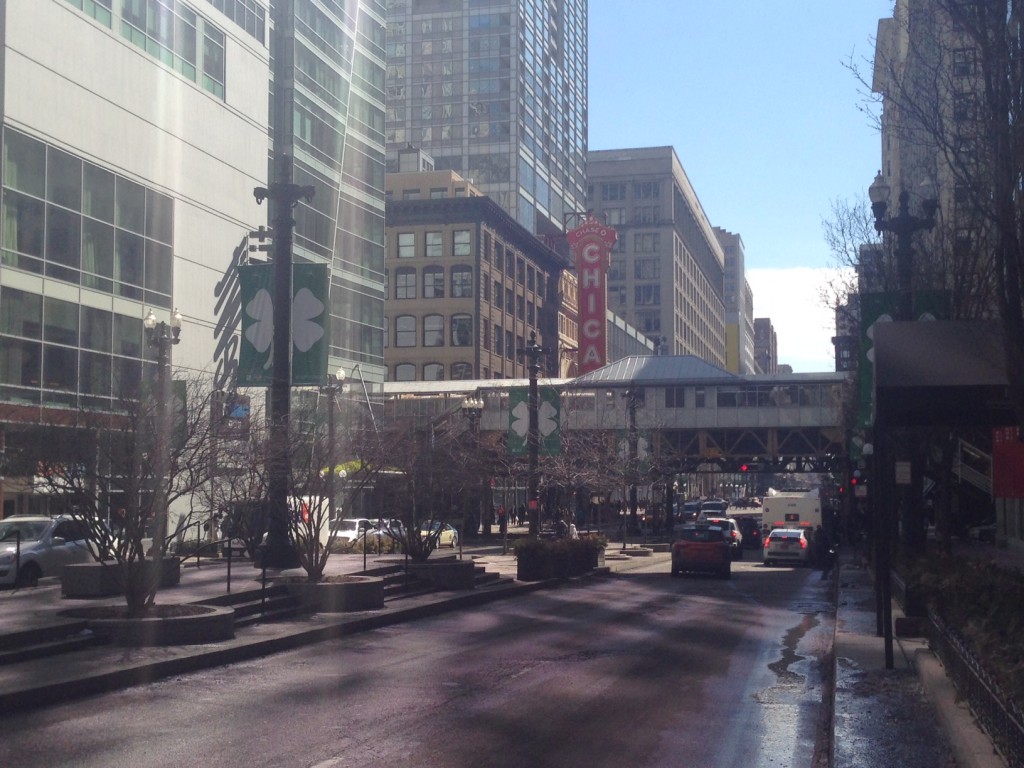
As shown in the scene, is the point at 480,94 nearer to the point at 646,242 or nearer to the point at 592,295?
the point at 592,295

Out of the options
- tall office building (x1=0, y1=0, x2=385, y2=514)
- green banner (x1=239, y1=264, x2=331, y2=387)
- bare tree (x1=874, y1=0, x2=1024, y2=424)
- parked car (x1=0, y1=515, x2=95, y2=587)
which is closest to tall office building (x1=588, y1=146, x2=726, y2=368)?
tall office building (x1=0, y1=0, x2=385, y2=514)

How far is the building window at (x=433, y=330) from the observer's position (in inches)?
3652

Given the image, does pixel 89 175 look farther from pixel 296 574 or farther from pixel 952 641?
pixel 952 641

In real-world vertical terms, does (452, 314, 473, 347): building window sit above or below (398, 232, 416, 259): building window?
below

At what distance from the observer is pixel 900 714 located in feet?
36.2

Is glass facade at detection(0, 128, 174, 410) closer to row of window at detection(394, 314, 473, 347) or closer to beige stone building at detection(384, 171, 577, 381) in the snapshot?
beige stone building at detection(384, 171, 577, 381)

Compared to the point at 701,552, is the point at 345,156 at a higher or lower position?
higher

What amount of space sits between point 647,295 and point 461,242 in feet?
251

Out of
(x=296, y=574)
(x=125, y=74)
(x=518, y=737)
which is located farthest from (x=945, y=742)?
(x=125, y=74)

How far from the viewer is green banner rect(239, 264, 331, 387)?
25.5 m

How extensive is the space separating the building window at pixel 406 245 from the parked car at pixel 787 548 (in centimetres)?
5293

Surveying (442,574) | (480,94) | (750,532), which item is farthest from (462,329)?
(442,574)

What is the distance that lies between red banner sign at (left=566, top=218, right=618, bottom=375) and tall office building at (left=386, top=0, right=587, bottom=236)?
726 centimetres

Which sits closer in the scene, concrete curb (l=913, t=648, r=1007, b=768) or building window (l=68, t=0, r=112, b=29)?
concrete curb (l=913, t=648, r=1007, b=768)
